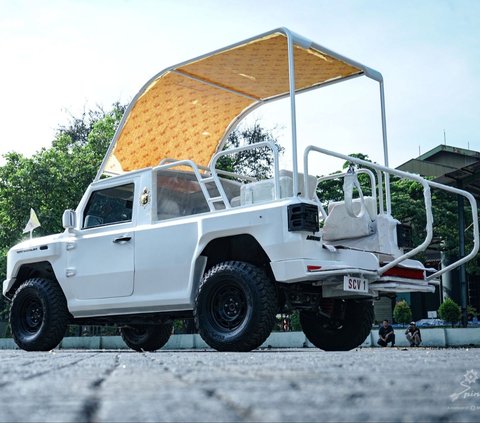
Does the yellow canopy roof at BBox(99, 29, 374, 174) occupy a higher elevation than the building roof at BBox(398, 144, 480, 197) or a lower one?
lower

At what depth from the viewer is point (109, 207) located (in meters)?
9.20

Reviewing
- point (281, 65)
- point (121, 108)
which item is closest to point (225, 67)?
point (281, 65)

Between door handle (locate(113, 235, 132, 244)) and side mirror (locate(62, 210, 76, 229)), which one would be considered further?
side mirror (locate(62, 210, 76, 229))

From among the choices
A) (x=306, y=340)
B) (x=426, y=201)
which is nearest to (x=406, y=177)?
(x=426, y=201)

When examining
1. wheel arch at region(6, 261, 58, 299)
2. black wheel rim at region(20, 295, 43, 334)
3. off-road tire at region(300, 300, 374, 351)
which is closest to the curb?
wheel arch at region(6, 261, 58, 299)

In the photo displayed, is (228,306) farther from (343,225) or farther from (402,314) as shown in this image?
(402,314)

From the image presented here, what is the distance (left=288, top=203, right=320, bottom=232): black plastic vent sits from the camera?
705 centimetres

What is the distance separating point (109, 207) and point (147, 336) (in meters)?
2.52

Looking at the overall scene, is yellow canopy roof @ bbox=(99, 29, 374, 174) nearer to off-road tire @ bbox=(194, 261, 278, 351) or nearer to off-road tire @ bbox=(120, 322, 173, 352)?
off-road tire @ bbox=(120, 322, 173, 352)

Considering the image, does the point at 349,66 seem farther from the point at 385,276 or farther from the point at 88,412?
the point at 88,412

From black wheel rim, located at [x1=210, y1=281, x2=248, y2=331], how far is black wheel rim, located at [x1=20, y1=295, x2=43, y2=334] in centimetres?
281

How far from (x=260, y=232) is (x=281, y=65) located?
9.61ft

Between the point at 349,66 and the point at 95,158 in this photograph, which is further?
the point at 95,158

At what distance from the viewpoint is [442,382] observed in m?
2.04
